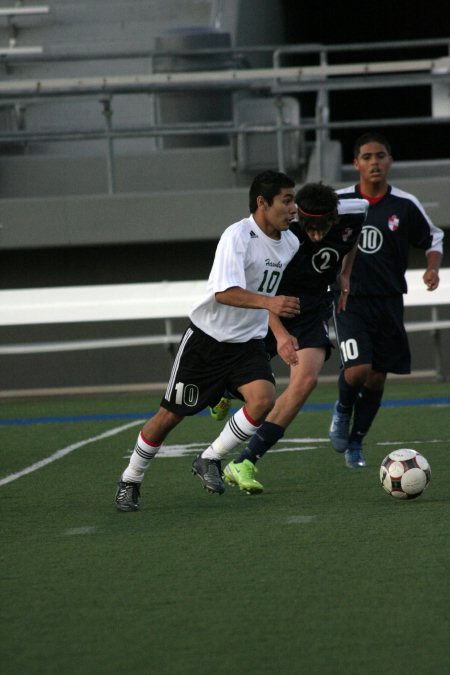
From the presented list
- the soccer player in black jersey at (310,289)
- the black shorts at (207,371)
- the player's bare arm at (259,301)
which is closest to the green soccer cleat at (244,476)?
the soccer player in black jersey at (310,289)

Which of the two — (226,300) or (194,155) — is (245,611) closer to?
(226,300)

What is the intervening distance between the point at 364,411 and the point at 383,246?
107cm

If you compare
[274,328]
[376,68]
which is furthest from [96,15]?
[274,328]

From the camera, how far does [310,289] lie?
7.30 m

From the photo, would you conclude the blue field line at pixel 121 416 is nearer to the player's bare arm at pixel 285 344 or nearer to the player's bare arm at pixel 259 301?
the player's bare arm at pixel 285 344

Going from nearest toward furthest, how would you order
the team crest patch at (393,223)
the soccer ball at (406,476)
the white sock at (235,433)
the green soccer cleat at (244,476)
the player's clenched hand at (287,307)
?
the player's clenched hand at (287,307), the soccer ball at (406,476), the white sock at (235,433), the green soccer cleat at (244,476), the team crest patch at (393,223)

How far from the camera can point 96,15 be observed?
2050 cm

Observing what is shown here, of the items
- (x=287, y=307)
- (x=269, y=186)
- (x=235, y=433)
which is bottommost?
(x=235, y=433)

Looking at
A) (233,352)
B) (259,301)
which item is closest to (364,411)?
(233,352)

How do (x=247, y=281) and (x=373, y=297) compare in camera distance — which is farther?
(x=373, y=297)

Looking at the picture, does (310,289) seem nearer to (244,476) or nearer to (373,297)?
(373,297)

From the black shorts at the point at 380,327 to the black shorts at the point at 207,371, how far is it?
147 cm

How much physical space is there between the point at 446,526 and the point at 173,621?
1881 millimetres

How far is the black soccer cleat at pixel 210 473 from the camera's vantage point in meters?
6.48
